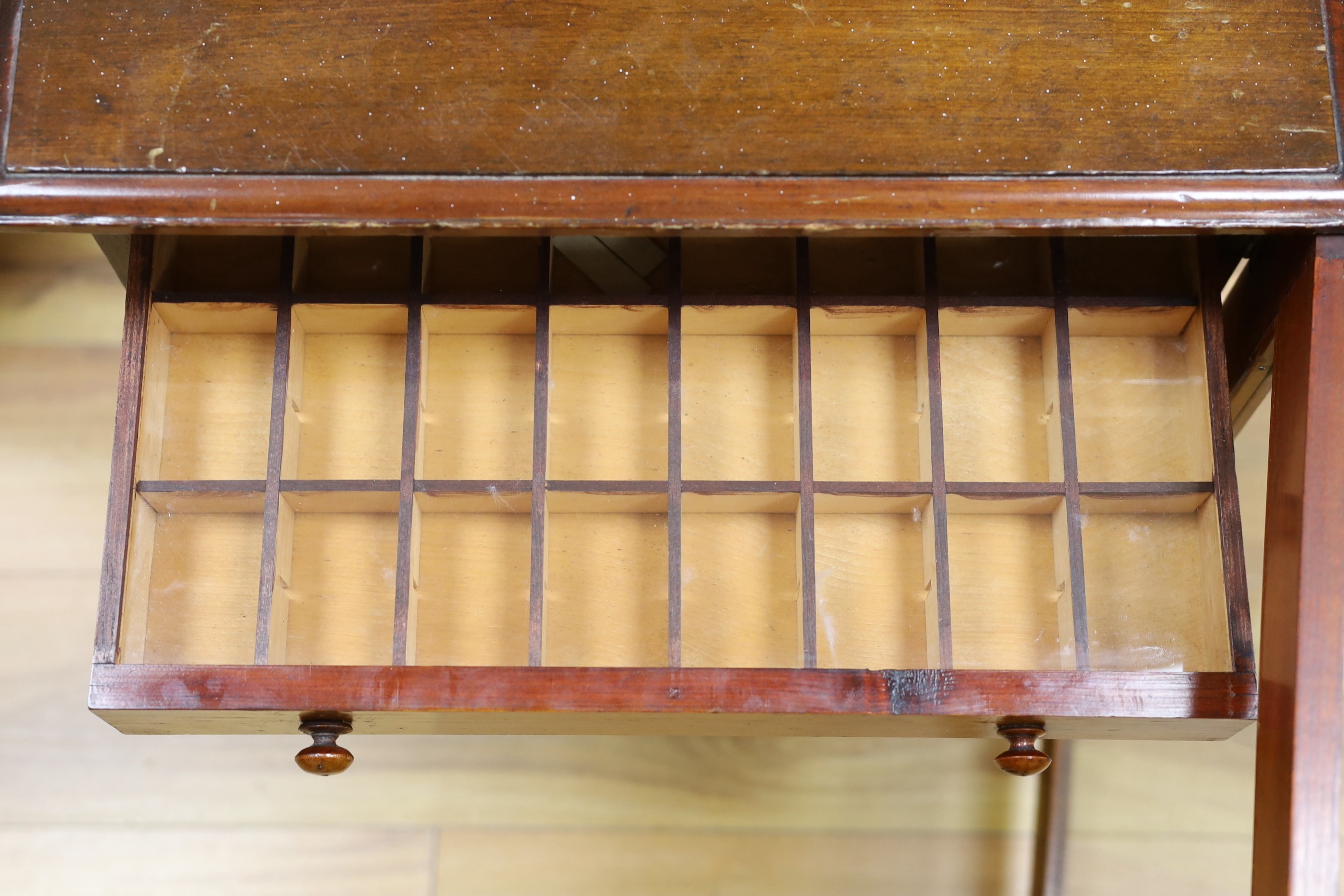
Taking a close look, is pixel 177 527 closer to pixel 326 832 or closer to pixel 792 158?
pixel 326 832

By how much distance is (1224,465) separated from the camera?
813 millimetres

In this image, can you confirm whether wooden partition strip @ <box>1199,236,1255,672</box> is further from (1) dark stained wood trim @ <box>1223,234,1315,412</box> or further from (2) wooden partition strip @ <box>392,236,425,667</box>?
(2) wooden partition strip @ <box>392,236,425,667</box>

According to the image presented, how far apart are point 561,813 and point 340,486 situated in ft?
1.20

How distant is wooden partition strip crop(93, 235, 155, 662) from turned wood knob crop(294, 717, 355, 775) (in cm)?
13

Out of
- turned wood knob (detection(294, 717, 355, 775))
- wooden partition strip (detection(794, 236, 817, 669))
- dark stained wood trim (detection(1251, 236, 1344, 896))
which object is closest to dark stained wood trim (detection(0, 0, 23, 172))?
turned wood knob (detection(294, 717, 355, 775))

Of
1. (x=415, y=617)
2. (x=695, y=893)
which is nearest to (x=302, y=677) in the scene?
(x=415, y=617)

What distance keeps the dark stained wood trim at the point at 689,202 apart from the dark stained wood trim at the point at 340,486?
0.17 m

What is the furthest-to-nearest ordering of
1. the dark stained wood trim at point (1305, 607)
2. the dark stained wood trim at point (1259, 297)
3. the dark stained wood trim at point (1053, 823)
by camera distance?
1. the dark stained wood trim at point (1053, 823)
2. the dark stained wood trim at point (1259, 297)
3. the dark stained wood trim at point (1305, 607)

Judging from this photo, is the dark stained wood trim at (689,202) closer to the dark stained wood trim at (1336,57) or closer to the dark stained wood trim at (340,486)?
the dark stained wood trim at (1336,57)

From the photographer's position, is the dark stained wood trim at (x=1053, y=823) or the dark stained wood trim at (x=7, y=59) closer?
the dark stained wood trim at (x=7, y=59)

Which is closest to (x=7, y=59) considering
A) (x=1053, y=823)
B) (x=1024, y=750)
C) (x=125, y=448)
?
(x=125, y=448)

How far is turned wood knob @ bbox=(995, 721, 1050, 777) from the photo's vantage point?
0.80 meters

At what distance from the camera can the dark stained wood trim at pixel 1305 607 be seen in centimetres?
69

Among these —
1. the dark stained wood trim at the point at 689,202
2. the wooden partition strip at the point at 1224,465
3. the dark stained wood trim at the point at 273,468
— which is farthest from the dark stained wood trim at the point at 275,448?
the wooden partition strip at the point at 1224,465
